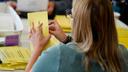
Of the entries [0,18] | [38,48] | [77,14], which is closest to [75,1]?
[77,14]

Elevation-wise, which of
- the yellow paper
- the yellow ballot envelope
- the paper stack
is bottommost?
the paper stack

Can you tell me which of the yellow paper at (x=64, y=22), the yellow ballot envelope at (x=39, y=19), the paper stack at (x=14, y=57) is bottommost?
the paper stack at (x=14, y=57)

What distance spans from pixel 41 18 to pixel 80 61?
0.57 meters

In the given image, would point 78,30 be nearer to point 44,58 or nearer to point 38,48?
point 44,58

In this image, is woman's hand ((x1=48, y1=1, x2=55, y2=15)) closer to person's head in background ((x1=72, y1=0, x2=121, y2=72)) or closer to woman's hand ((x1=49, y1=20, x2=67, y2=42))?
woman's hand ((x1=49, y1=20, x2=67, y2=42))

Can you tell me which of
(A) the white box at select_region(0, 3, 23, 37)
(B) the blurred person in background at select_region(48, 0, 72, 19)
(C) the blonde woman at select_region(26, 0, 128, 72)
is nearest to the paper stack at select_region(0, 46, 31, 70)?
(A) the white box at select_region(0, 3, 23, 37)

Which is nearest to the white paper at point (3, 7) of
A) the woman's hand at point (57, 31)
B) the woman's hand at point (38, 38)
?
the woman's hand at point (57, 31)

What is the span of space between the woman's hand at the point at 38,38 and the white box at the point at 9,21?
1.06 ft

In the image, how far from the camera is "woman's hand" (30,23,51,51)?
153cm

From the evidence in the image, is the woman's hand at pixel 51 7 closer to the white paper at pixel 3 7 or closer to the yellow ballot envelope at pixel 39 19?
the white paper at pixel 3 7

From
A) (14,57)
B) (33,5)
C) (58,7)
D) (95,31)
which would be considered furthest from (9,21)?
(95,31)

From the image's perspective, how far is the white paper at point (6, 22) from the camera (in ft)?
6.35

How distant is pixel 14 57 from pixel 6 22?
0.46 m

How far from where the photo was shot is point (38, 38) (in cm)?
155
